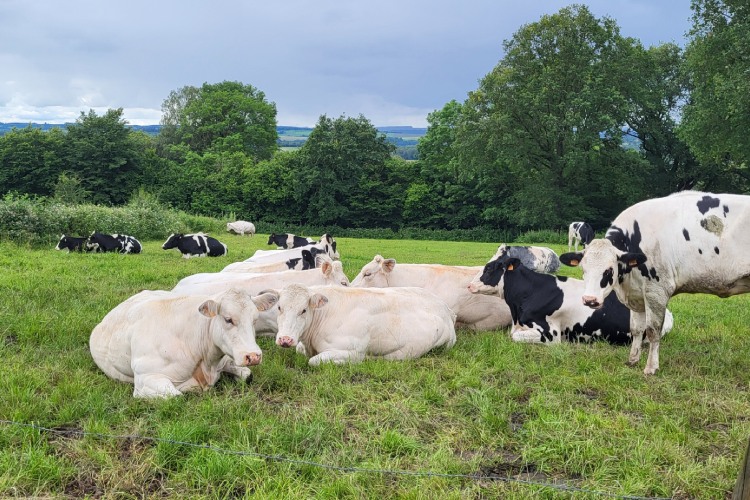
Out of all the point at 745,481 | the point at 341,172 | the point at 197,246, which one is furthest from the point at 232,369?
the point at 341,172

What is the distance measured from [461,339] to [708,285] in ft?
9.46

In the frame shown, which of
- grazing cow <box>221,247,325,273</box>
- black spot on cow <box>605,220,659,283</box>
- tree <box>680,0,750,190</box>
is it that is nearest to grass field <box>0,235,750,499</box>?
black spot on cow <box>605,220,659,283</box>

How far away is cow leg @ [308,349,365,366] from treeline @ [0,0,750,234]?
2426cm

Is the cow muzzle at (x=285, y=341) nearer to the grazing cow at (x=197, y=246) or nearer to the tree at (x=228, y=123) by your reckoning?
the grazing cow at (x=197, y=246)

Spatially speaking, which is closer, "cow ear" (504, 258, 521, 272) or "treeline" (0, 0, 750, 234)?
"cow ear" (504, 258, 521, 272)

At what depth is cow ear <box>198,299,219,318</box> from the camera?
5.25 meters

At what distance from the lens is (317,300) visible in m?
6.45

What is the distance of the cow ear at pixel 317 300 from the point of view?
21.1 feet

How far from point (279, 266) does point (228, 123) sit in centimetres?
6557

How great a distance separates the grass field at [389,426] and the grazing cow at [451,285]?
52.5 inches

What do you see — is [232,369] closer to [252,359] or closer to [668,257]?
[252,359]

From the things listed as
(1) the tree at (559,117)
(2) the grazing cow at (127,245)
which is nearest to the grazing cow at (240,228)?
(2) the grazing cow at (127,245)

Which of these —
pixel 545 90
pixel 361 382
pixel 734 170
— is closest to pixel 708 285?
pixel 361 382

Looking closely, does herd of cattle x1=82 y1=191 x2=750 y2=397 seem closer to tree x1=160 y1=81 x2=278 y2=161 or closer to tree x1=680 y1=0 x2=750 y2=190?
tree x1=680 y1=0 x2=750 y2=190
